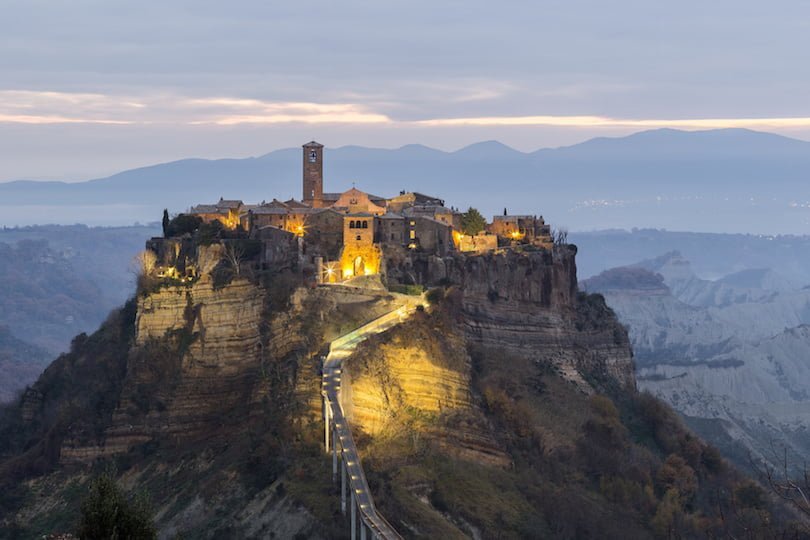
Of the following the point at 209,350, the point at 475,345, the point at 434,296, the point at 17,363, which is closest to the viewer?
the point at 209,350

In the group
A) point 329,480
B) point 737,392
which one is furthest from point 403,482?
point 737,392

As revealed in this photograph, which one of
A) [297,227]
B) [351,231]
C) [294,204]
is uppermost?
[294,204]

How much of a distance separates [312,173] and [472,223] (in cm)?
914

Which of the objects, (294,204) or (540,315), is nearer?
(294,204)

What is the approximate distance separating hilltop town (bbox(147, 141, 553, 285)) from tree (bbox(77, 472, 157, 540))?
34.4 meters

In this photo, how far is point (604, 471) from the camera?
71938mm

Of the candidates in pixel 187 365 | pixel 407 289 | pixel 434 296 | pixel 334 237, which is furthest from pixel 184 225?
pixel 434 296

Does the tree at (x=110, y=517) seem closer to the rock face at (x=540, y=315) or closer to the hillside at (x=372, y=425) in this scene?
the hillside at (x=372, y=425)

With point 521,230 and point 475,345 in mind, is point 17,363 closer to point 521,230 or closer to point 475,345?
point 521,230

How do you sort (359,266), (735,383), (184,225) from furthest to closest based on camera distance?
(735,383) → (184,225) → (359,266)

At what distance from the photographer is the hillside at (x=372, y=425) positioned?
6119 cm

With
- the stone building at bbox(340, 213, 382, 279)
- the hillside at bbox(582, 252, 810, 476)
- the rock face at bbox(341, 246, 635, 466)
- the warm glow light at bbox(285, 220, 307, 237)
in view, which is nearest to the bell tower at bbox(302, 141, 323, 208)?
the warm glow light at bbox(285, 220, 307, 237)

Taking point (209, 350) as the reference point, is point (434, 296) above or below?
above

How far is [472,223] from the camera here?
8238 cm
